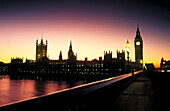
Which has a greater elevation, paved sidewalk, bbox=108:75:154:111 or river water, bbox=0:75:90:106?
paved sidewalk, bbox=108:75:154:111

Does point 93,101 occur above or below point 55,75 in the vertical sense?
above

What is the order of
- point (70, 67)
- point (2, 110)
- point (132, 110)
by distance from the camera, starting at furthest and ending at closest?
1. point (70, 67)
2. point (132, 110)
3. point (2, 110)

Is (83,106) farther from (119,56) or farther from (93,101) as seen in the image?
(119,56)

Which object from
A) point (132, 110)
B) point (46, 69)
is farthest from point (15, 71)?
point (132, 110)

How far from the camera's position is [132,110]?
5.36 metres

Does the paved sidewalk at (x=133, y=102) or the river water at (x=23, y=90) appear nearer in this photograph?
the paved sidewalk at (x=133, y=102)

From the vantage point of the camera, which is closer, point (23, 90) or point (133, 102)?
point (133, 102)

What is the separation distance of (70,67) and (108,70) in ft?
178

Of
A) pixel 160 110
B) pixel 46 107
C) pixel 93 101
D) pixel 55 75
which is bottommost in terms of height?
pixel 55 75

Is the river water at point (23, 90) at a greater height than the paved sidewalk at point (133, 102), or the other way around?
the paved sidewalk at point (133, 102)

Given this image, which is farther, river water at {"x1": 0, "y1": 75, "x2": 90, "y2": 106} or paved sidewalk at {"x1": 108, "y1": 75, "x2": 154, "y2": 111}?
river water at {"x1": 0, "y1": 75, "x2": 90, "y2": 106}

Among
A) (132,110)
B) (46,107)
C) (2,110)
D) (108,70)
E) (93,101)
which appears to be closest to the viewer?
(2,110)

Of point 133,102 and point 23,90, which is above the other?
point 133,102

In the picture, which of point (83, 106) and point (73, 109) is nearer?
point (73, 109)
